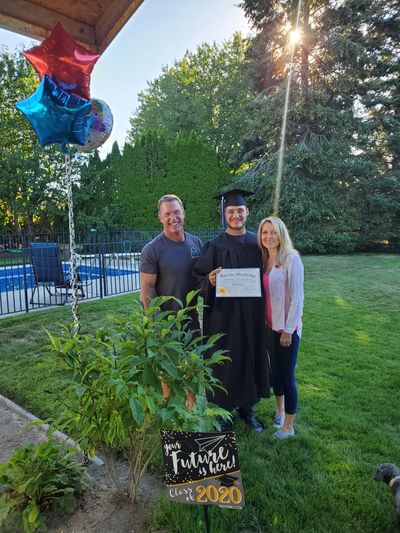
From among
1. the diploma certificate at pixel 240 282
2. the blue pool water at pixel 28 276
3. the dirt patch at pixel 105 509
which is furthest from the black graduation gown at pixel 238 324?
the blue pool water at pixel 28 276

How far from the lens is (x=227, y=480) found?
1.60 m

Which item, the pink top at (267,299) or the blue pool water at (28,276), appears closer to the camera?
the pink top at (267,299)

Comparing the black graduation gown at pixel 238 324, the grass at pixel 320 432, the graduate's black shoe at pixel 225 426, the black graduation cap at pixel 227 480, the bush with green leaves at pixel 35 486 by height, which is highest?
the black graduation gown at pixel 238 324

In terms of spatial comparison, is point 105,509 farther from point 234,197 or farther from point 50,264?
point 50,264

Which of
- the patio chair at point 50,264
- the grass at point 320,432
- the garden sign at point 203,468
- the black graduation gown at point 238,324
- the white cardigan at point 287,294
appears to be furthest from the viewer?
the patio chair at point 50,264

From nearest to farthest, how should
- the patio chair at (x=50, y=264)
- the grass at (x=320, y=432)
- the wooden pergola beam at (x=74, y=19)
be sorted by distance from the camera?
the grass at (x=320, y=432)
the wooden pergola beam at (x=74, y=19)
the patio chair at (x=50, y=264)

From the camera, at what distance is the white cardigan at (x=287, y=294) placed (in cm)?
266

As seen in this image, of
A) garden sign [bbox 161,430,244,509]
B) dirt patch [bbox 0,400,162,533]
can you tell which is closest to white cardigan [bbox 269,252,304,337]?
garden sign [bbox 161,430,244,509]

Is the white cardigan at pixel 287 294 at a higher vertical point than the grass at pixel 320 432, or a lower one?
higher

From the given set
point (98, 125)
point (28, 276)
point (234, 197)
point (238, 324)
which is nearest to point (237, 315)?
point (238, 324)

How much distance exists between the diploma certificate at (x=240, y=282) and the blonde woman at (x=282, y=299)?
0.15 meters

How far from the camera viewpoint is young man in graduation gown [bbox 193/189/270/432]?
2.76 metres

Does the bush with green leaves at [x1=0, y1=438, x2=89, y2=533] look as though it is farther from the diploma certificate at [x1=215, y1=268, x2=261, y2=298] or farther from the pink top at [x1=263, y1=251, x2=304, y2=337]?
the pink top at [x1=263, y1=251, x2=304, y2=337]

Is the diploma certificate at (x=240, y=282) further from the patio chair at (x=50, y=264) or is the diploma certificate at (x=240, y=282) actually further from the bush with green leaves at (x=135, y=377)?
the patio chair at (x=50, y=264)
